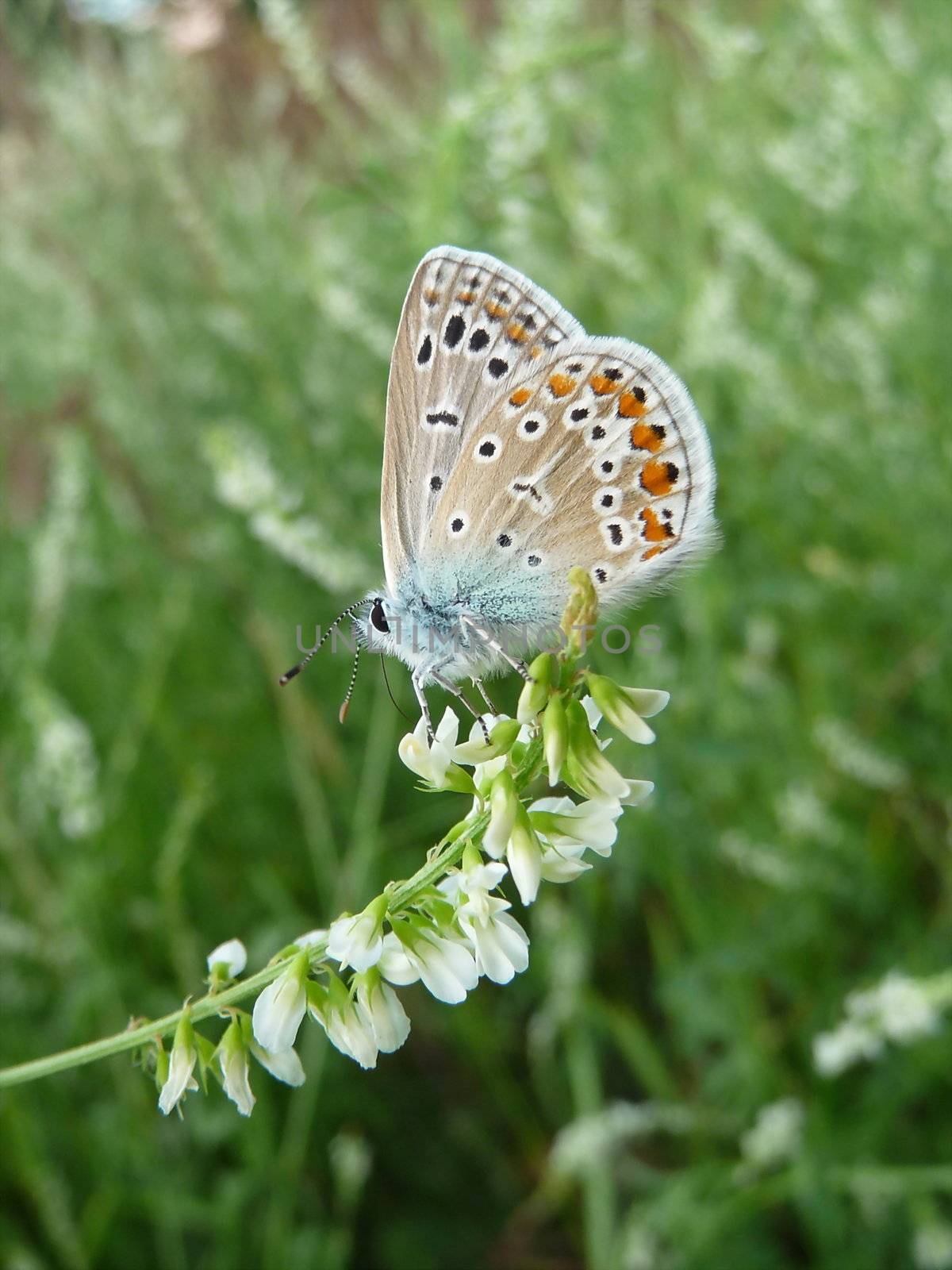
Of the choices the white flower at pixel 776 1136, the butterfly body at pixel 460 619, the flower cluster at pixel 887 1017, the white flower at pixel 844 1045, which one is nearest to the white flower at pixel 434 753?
the butterfly body at pixel 460 619

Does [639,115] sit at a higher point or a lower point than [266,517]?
higher

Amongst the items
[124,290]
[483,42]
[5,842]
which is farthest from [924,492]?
[483,42]

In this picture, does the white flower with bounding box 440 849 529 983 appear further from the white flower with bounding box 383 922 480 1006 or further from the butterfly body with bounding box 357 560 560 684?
the butterfly body with bounding box 357 560 560 684

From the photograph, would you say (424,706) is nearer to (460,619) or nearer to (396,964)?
(460,619)

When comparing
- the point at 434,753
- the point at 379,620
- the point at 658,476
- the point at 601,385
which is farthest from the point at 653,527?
the point at 434,753

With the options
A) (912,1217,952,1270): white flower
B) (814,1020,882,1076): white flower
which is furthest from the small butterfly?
(912,1217,952,1270): white flower

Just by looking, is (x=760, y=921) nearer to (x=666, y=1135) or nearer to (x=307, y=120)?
(x=666, y=1135)
